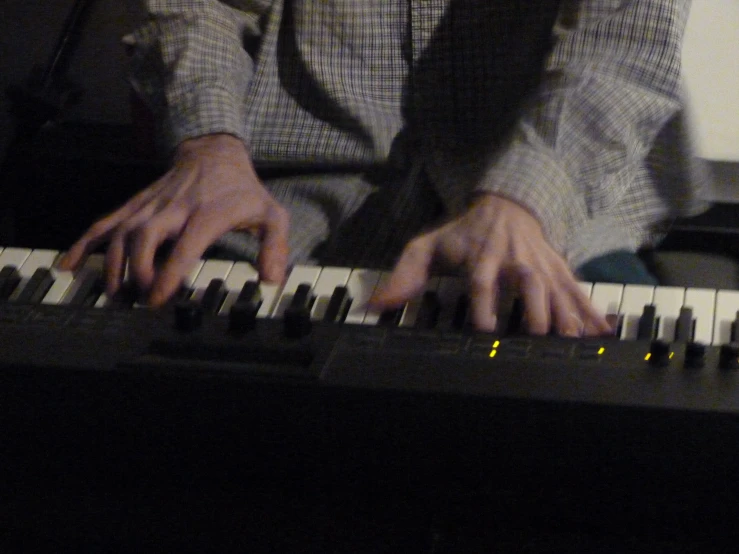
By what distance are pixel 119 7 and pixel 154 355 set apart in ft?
3.90

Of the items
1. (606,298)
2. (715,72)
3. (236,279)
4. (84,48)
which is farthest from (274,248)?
(84,48)

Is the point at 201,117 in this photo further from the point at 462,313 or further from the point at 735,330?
the point at 735,330

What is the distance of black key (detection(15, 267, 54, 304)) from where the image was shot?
60cm

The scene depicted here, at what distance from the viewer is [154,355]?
49cm

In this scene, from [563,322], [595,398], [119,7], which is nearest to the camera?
[595,398]

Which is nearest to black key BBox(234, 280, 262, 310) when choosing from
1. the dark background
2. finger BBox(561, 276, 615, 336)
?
finger BBox(561, 276, 615, 336)

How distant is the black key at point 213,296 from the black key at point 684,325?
31cm

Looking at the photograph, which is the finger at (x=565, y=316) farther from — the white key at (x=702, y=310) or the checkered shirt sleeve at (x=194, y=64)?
the checkered shirt sleeve at (x=194, y=64)

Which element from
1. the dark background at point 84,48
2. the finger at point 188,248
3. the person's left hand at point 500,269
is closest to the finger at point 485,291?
the person's left hand at point 500,269

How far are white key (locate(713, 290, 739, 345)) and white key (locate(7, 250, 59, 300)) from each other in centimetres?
49

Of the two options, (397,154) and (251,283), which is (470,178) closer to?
(397,154)

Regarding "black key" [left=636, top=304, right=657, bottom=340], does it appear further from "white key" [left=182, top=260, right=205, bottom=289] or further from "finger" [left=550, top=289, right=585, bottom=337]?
"white key" [left=182, top=260, right=205, bottom=289]

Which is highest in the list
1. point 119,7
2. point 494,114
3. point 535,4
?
point 535,4

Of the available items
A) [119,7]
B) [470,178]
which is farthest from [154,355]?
[119,7]
